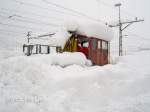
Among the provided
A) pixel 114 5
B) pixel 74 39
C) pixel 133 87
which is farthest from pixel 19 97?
pixel 114 5

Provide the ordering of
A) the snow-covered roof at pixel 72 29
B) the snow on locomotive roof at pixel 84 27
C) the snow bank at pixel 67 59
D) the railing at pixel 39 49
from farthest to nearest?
the snow on locomotive roof at pixel 84 27 < the snow-covered roof at pixel 72 29 < the railing at pixel 39 49 < the snow bank at pixel 67 59

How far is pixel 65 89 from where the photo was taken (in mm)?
6164

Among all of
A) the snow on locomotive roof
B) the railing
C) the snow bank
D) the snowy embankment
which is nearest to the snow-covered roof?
the snow on locomotive roof

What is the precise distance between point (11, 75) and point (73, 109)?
3044 millimetres

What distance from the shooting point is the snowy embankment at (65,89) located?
539 cm

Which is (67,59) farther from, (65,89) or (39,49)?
(39,49)

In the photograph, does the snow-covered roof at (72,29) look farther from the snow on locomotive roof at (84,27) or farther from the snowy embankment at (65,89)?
the snowy embankment at (65,89)

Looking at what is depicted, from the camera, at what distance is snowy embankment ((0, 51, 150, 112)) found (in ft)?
17.7

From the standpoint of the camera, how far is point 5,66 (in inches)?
311

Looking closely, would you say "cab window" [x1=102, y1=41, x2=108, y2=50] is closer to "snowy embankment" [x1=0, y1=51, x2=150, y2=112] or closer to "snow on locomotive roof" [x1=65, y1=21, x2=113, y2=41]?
"snow on locomotive roof" [x1=65, y1=21, x2=113, y2=41]

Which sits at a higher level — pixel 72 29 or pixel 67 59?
pixel 72 29

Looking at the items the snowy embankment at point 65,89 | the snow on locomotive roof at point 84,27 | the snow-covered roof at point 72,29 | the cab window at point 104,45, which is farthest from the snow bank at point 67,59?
the cab window at point 104,45

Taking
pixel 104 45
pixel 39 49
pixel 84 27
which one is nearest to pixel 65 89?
pixel 39 49

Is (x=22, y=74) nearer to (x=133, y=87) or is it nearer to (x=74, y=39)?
(x=133, y=87)
